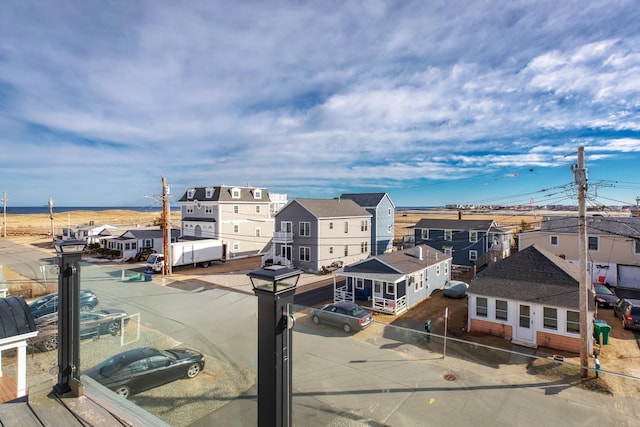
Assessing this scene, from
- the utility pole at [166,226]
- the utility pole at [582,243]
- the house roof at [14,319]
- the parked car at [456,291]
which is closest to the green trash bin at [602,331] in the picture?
the utility pole at [582,243]

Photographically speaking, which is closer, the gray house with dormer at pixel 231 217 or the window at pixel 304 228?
the window at pixel 304 228

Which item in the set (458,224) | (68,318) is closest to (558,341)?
(68,318)

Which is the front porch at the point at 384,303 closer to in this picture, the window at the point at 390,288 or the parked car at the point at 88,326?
the window at the point at 390,288

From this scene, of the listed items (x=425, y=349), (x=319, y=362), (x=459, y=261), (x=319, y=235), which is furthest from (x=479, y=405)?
(x=459, y=261)

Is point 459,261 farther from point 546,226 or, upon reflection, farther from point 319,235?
point 319,235

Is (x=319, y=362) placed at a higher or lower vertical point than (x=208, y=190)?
lower
